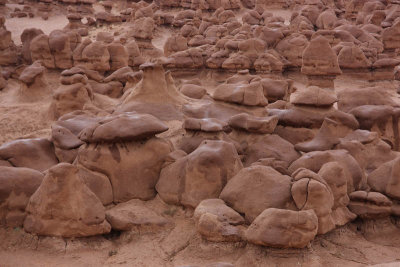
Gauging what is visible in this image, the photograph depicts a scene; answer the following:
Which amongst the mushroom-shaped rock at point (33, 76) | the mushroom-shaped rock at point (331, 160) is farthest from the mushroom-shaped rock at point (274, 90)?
the mushroom-shaped rock at point (33, 76)

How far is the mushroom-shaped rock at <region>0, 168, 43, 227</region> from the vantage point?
4.39m

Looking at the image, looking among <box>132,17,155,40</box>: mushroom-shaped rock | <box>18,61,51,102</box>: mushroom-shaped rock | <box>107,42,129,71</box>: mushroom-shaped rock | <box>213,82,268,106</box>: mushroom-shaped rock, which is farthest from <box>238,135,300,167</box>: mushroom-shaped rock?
<box>132,17,155,40</box>: mushroom-shaped rock

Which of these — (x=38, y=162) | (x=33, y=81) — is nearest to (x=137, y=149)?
(x=38, y=162)

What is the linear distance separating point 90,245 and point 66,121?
216 centimetres

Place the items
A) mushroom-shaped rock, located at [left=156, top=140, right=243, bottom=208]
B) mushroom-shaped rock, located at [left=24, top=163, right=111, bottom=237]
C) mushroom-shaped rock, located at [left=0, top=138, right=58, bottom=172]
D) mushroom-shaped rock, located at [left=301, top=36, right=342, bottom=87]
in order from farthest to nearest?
mushroom-shaped rock, located at [left=301, top=36, right=342, bottom=87]
mushroom-shaped rock, located at [left=0, top=138, right=58, bottom=172]
mushroom-shaped rock, located at [left=156, top=140, right=243, bottom=208]
mushroom-shaped rock, located at [left=24, top=163, right=111, bottom=237]

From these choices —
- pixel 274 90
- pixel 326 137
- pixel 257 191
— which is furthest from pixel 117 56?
pixel 257 191

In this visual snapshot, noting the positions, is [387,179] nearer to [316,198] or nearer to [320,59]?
[316,198]

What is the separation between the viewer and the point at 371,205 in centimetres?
482

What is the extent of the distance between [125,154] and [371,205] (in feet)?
8.34

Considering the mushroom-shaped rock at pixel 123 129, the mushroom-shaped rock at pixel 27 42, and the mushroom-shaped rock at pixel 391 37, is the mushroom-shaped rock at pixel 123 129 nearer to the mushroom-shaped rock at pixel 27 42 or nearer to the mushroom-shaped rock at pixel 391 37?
the mushroom-shaped rock at pixel 27 42

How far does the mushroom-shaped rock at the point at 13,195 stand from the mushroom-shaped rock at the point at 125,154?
672mm

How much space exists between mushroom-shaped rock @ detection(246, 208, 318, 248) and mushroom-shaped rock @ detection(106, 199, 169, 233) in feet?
3.46

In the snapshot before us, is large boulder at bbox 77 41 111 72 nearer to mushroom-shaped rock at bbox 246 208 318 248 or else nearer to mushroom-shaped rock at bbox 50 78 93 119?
mushroom-shaped rock at bbox 50 78 93 119

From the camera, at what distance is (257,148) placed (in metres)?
5.52
